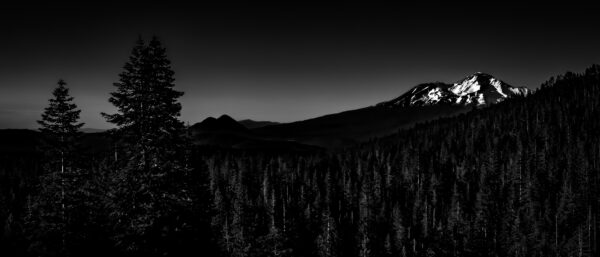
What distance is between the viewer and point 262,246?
37.2m

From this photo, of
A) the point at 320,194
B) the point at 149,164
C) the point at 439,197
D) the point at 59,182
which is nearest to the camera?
the point at 149,164

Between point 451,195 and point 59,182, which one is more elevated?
point 59,182

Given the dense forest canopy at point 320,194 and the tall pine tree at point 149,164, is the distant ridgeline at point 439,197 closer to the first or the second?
the dense forest canopy at point 320,194

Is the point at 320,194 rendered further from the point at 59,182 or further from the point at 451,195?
the point at 59,182

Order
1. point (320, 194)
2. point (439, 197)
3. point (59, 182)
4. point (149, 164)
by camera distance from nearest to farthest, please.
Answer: point (149, 164) < point (59, 182) < point (320, 194) < point (439, 197)

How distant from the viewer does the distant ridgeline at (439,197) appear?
265 ft

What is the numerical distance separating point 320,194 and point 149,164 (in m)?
104

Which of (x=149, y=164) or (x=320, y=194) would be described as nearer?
(x=149, y=164)

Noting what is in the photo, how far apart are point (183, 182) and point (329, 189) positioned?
11171 centimetres

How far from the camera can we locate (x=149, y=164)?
19.3 m

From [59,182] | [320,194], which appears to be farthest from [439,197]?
[59,182]

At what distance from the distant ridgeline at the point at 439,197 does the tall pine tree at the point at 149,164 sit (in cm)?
1658

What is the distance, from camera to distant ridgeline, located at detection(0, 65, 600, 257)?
80688 mm

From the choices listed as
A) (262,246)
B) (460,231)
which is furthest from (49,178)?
(460,231)
